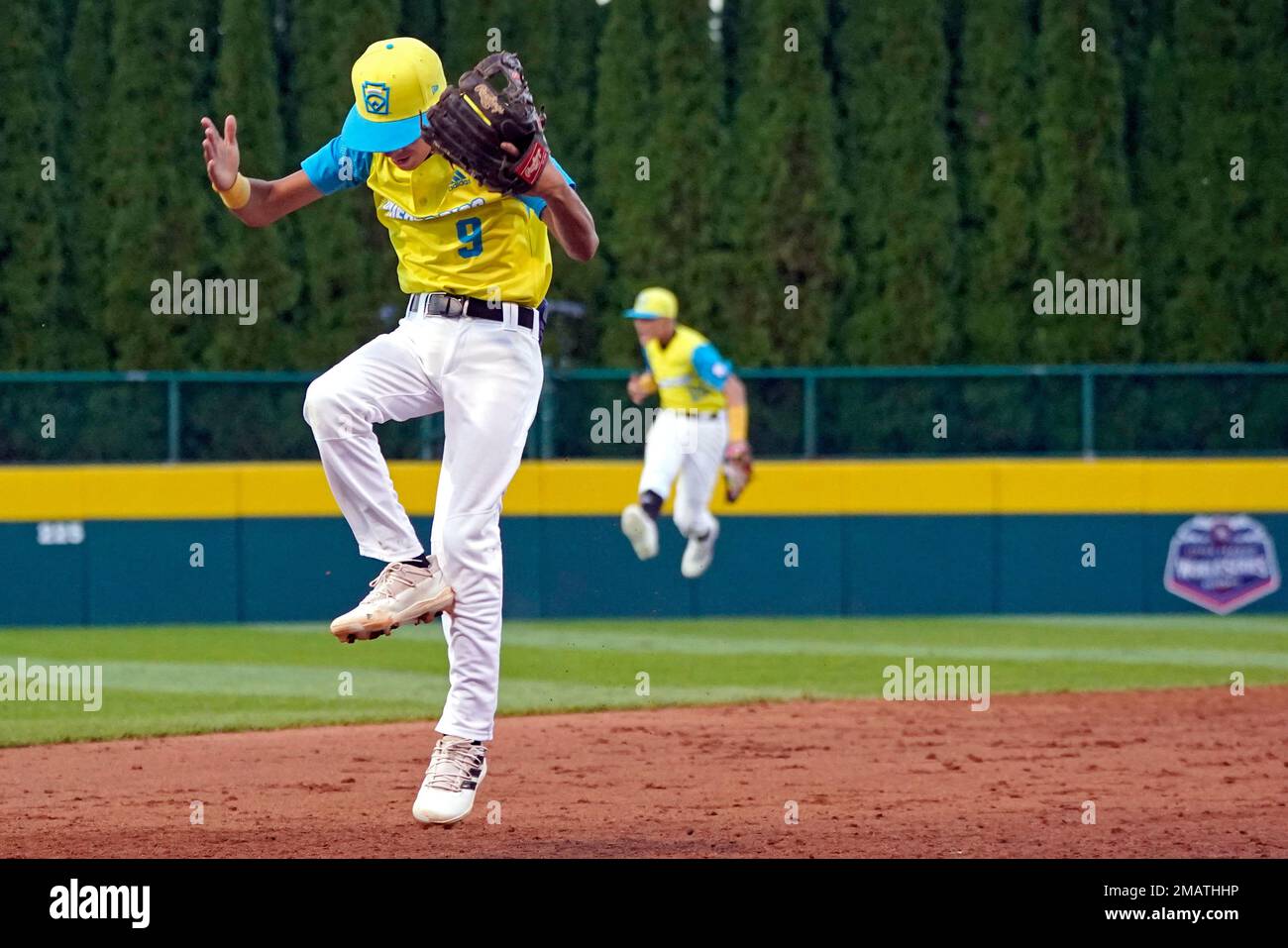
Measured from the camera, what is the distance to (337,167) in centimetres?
716

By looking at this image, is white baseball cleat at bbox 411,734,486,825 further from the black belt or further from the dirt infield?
the black belt

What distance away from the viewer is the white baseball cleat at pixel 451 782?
6777mm

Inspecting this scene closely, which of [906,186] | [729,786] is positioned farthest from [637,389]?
[729,786]

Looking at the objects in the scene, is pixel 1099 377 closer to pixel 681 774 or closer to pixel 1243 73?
pixel 1243 73

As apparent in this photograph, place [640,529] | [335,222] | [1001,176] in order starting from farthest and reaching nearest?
1. [1001,176]
2. [335,222]
3. [640,529]

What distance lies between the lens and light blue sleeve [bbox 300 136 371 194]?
23.3ft

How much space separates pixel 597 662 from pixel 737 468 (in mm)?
2930

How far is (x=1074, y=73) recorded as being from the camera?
65.8 ft

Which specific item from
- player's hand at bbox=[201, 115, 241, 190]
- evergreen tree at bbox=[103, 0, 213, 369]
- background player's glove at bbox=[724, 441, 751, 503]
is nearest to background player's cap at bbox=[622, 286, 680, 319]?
background player's glove at bbox=[724, 441, 751, 503]

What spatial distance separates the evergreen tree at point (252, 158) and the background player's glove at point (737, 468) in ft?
16.9

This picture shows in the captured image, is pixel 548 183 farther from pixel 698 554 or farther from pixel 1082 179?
pixel 1082 179

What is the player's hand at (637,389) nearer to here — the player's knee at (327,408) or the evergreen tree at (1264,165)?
the evergreen tree at (1264,165)

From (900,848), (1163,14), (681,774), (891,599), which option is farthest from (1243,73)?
(900,848)

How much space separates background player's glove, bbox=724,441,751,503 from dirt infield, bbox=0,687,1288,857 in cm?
464
